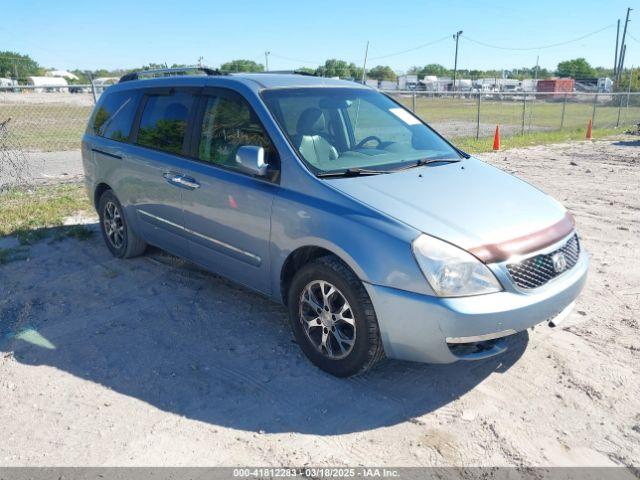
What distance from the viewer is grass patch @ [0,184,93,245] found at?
21.6ft

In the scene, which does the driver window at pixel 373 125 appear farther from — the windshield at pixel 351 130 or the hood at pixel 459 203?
the hood at pixel 459 203

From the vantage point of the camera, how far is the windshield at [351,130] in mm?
3906

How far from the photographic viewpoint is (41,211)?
7.51m

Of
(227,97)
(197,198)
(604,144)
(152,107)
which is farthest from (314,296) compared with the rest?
(604,144)

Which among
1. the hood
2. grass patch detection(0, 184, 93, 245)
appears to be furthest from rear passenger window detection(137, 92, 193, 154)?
grass patch detection(0, 184, 93, 245)

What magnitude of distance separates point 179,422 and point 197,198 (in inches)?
73.0

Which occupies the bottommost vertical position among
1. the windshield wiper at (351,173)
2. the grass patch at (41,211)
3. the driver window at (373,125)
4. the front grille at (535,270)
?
the grass patch at (41,211)

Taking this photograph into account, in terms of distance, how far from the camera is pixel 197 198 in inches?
172

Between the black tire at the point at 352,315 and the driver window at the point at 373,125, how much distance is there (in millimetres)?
1295

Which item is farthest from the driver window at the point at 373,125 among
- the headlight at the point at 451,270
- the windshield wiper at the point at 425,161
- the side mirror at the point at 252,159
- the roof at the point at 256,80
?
the headlight at the point at 451,270

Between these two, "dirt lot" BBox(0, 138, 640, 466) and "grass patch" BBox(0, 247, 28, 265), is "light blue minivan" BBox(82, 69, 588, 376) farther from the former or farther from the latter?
"grass patch" BBox(0, 247, 28, 265)

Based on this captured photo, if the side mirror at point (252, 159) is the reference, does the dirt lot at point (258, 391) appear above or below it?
below

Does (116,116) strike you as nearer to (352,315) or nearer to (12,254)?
(12,254)

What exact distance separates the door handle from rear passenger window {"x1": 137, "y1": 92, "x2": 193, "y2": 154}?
0.21m
